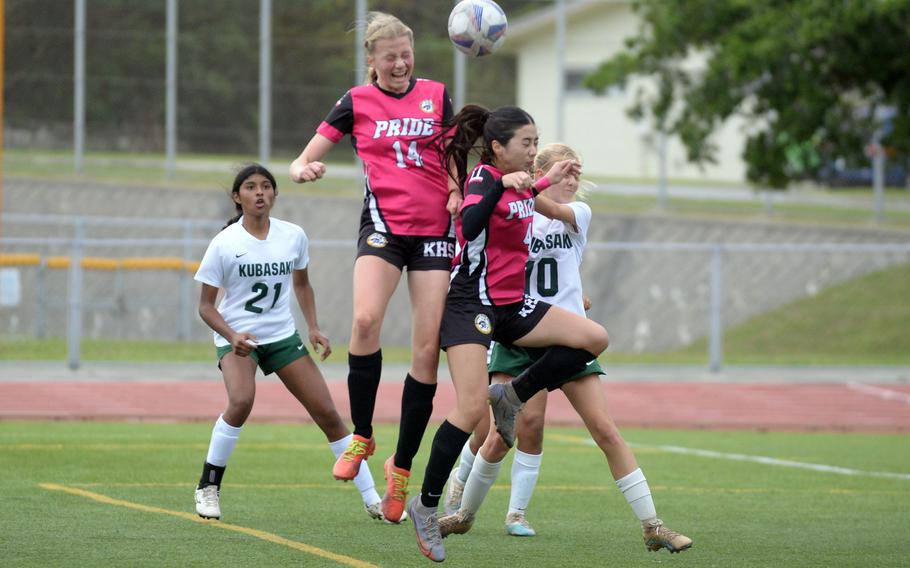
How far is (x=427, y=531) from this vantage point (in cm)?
670

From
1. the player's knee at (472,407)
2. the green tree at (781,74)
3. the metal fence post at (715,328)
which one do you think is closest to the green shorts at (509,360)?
the player's knee at (472,407)

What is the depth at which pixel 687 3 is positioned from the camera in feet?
73.0

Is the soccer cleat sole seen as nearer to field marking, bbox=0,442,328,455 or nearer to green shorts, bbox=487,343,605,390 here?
green shorts, bbox=487,343,605,390

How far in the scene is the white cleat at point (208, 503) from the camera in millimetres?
7691

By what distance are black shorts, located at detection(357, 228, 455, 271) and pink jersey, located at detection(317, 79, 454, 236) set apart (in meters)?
0.04

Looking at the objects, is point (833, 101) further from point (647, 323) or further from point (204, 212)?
point (204, 212)

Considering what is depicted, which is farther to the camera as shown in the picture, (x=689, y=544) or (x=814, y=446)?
(x=814, y=446)

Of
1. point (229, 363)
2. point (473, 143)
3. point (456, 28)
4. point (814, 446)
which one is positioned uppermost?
point (456, 28)

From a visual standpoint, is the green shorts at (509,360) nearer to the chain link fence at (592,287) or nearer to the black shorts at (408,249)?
the black shorts at (408,249)

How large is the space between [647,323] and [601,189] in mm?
4837

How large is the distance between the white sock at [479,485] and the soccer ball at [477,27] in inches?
86.0

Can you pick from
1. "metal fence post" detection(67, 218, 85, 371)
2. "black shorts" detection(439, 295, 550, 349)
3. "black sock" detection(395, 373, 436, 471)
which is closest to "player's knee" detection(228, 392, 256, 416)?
"black sock" detection(395, 373, 436, 471)

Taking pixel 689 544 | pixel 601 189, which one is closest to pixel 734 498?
pixel 689 544

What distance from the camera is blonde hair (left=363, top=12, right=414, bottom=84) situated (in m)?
7.42
